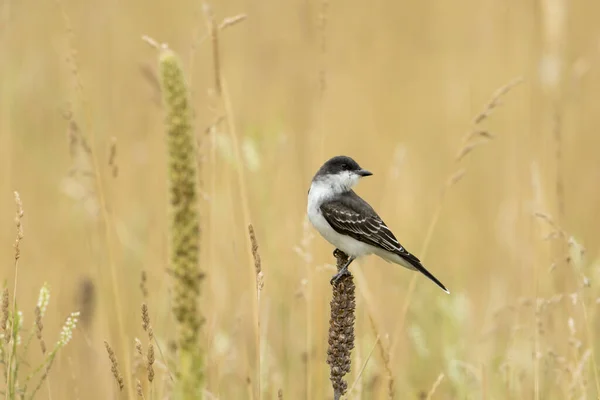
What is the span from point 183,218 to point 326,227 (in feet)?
12.1

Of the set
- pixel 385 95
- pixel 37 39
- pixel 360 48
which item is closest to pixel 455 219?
pixel 385 95

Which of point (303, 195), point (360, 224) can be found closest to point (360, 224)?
point (360, 224)

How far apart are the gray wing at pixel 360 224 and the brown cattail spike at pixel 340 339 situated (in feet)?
5.29

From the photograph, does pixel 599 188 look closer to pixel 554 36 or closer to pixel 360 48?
pixel 554 36

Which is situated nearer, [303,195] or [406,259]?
[406,259]

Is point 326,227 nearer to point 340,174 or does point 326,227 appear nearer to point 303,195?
point 340,174

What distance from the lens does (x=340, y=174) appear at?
5.62 m

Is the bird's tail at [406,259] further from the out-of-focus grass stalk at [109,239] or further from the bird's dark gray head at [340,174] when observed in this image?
the out-of-focus grass stalk at [109,239]

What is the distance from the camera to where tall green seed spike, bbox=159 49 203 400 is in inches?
61.6

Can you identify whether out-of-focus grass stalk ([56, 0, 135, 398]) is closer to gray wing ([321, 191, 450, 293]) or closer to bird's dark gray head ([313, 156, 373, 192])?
gray wing ([321, 191, 450, 293])

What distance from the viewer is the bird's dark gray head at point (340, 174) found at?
18.3 ft

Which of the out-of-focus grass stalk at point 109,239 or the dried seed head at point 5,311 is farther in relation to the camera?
the out-of-focus grass stalk at point 109,239

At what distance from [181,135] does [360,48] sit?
884cm

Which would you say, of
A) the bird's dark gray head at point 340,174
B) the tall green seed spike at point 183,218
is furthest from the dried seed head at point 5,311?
the bird's dark gray head at point 340,174
